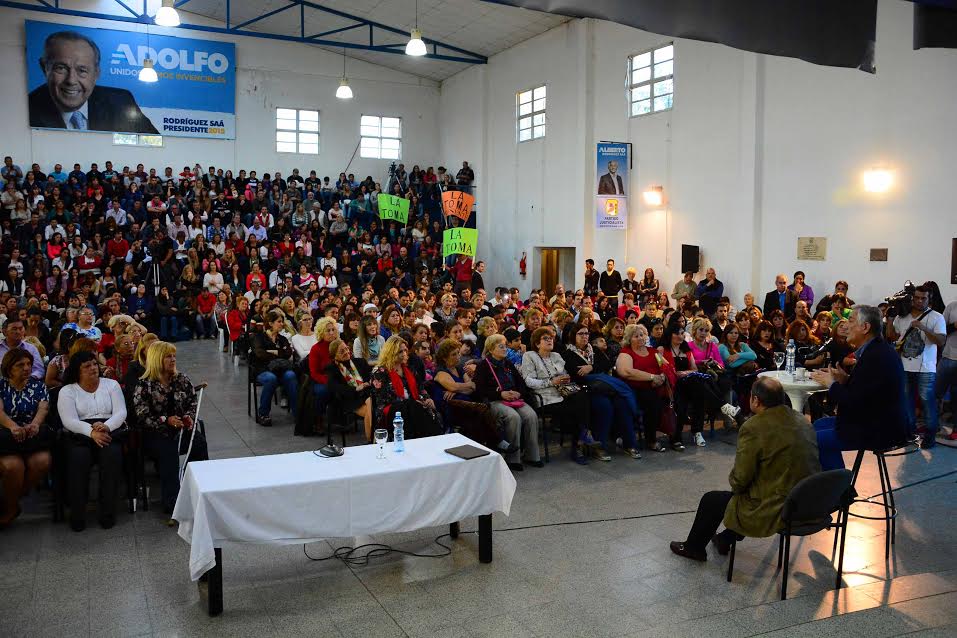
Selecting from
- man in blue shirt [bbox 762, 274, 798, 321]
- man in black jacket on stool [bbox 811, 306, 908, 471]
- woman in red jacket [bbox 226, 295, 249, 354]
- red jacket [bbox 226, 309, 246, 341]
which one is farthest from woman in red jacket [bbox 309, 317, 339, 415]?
man in blue shirt [bbox 762, 274, 798, 321]

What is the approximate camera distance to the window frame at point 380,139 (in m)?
23.8

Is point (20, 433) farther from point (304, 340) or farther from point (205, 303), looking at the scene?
point (205, 303)

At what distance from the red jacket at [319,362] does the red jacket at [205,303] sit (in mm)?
9043

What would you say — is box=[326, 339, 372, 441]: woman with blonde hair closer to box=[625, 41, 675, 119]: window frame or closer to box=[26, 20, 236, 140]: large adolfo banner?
box=[625, 41, 675, 119]: window frame

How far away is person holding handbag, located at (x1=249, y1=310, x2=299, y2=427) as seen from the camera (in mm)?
8367

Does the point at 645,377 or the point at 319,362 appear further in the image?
the point at 319,362

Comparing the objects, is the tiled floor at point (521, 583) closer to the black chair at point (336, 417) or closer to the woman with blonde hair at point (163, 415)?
the woman with blonde hair at point (163, 415)

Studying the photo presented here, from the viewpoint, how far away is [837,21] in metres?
2.32

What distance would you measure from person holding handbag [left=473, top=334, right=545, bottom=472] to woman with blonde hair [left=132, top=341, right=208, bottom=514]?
7.93 feet

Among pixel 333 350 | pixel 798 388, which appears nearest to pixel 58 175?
pixel 333 350

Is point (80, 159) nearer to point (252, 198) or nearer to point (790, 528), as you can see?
point (252, 198)

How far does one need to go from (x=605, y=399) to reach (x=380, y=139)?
18.5 m

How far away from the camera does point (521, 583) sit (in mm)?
4480

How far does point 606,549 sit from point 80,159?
19.9 metres
